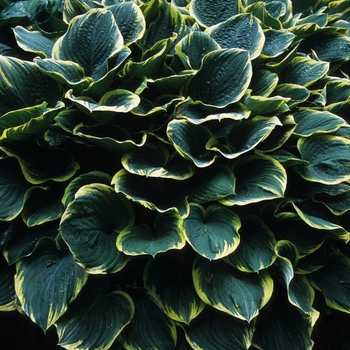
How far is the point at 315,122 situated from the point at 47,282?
1.08 meters

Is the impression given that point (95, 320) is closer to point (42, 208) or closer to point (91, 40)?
point (42, 208)

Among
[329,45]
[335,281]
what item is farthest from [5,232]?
[329,45]

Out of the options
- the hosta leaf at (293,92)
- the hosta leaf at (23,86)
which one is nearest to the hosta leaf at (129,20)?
the hosta leaf at (23,86)

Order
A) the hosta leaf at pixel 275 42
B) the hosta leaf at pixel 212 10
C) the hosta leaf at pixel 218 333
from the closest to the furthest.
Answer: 1. the hosta leaf at pixel 218 333
2. the hosta leaf at pixel 275 42
3. the hosta leaf at pixel 212 10

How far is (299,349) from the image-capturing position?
1236 mm

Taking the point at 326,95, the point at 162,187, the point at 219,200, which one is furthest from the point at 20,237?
the point at 326,95

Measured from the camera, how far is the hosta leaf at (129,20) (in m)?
1.48

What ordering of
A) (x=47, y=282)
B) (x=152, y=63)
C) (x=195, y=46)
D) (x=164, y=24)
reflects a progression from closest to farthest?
(x=47, y=282), (x=152, y=63), (x=195, y=46), (x=164, y=24)

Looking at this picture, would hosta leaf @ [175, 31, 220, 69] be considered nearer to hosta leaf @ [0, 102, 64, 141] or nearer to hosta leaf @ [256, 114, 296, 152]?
hosta leaf @ [256, 114, 296, 152]

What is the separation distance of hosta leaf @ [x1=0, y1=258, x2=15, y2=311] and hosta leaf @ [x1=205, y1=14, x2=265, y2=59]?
1.16 meters

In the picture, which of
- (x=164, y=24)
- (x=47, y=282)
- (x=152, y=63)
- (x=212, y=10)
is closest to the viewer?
(x=47, y=282)

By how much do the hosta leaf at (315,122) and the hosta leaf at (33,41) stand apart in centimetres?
96

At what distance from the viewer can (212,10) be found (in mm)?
1747

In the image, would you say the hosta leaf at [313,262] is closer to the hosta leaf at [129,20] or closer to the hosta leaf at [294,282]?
the hosta leaf at [294,282]
